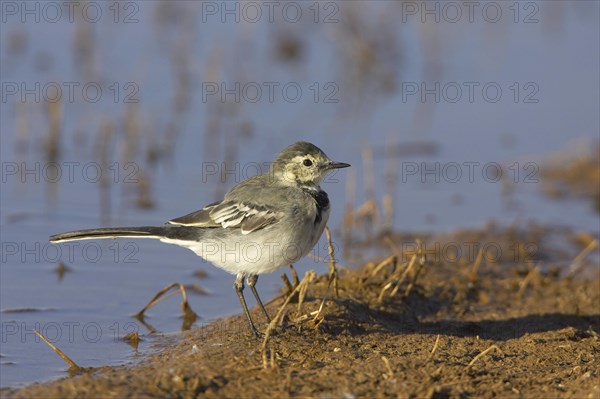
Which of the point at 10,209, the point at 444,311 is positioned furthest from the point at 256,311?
the point at 10,209

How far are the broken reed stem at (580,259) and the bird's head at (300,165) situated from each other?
3040 mm

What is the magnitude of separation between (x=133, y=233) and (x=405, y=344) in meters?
2.17

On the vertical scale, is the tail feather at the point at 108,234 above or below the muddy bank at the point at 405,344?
above

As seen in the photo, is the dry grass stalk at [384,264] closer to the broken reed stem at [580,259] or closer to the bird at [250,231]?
the bird at [250,231]

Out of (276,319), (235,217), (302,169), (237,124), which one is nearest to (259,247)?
(235,217)

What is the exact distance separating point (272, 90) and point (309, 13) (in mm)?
2437

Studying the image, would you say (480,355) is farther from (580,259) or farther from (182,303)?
(580,259)

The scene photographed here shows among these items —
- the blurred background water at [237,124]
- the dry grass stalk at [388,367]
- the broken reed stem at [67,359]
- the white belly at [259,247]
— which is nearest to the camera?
the dry grass stalk at [388,367]

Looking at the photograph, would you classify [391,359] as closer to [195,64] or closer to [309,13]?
[195,64]

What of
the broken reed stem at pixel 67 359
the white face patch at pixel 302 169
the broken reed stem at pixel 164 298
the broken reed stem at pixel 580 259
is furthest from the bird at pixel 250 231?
the broken reed stem at pixel 580 259

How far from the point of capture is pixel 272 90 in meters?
14.2

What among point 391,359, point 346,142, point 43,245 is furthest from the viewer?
point 346,142

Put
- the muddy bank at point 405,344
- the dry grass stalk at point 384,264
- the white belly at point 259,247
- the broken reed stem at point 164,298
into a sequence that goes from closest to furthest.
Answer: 1. the muddy bank at point 405,344
2. the white belly at point 259,247
3. the broken reed stem at point 164,298
4. the dry grass stalk at point 384,264

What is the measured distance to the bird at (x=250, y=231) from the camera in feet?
23.9
